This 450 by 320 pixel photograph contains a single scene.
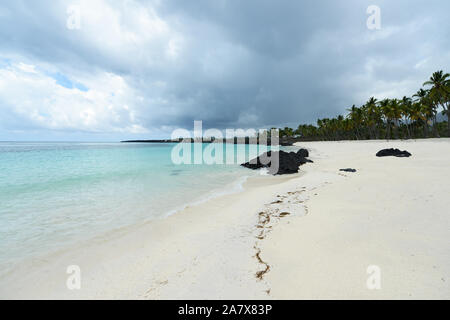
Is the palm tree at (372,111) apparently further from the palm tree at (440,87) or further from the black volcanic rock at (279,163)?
the black volcanic rock at (279,163)

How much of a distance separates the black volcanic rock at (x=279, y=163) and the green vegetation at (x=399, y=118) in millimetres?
53749

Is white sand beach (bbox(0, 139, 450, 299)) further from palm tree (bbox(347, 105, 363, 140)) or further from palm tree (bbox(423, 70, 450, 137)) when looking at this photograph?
palm tree (bbox(347, 105, 363, 140))

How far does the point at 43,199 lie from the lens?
32.8ft

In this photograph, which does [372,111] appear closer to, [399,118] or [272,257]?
[399,118]

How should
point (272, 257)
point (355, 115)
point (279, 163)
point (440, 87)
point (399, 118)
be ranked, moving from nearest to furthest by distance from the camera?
point (272, 257), point (279, 163), point (440, 87), point (399, 118), point (355, 115)

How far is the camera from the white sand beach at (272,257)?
9.02 feet

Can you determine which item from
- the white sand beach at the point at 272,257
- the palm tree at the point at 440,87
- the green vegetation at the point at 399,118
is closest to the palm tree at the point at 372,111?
the green vegetation at the point at 399,118

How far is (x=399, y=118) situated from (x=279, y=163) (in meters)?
71.2

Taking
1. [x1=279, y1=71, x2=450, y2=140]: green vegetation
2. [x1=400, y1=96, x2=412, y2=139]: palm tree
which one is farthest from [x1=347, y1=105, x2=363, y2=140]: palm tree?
[x1=400, y1=96, x2=412, y2=139]: palm tree

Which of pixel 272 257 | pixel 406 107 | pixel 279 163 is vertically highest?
pixel 406 107

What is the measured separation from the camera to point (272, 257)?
357cm

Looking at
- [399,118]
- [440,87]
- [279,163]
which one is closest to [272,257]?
[279,163]
